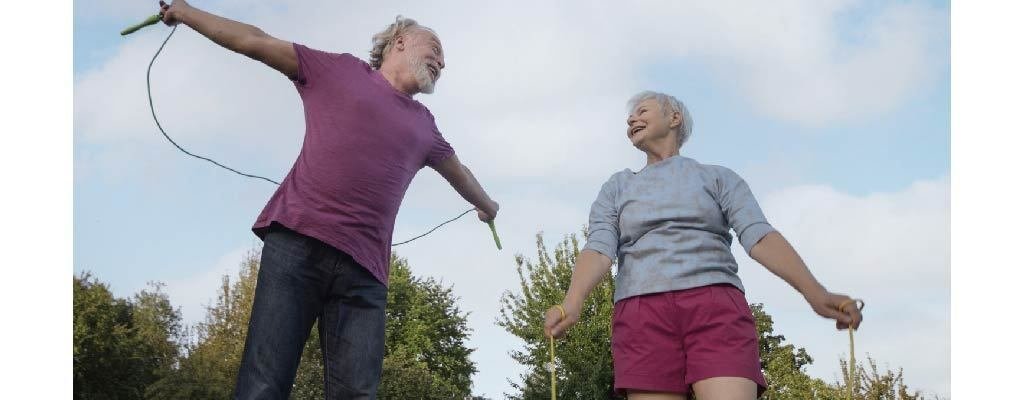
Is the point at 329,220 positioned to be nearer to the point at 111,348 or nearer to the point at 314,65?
the point at 314,65

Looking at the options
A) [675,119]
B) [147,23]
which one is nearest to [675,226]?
[675,119]

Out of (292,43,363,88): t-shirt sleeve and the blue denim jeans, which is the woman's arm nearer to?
the blue denim jeans

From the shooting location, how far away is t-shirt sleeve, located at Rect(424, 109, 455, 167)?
427 centimetres

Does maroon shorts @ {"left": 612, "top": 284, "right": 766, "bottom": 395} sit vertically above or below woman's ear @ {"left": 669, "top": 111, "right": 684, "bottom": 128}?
below

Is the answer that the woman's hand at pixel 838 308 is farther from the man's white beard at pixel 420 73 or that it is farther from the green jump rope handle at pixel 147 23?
the green jump rope handle at pixel 147 23

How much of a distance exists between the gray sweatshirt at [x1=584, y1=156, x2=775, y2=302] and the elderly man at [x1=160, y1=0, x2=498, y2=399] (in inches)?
34.0

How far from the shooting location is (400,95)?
162 inches

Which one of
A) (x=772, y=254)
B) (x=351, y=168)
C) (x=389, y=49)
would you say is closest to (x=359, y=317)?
(x=351, y=168)

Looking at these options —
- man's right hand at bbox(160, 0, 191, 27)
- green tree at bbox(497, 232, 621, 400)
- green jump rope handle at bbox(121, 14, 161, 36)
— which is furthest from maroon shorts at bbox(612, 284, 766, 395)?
green tree at bbox(497, 232, 621, 400)

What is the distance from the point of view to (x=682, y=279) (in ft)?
12.8

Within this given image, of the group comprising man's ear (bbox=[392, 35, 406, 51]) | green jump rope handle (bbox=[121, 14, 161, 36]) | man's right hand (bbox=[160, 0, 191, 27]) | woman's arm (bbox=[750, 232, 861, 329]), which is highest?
man's ear (bbox=[392, 35, 406, 51])

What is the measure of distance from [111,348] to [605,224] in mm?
31266

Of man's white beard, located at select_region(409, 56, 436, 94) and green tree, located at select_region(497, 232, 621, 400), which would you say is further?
green tree, located at select_region(497, 232, 621, 400)
